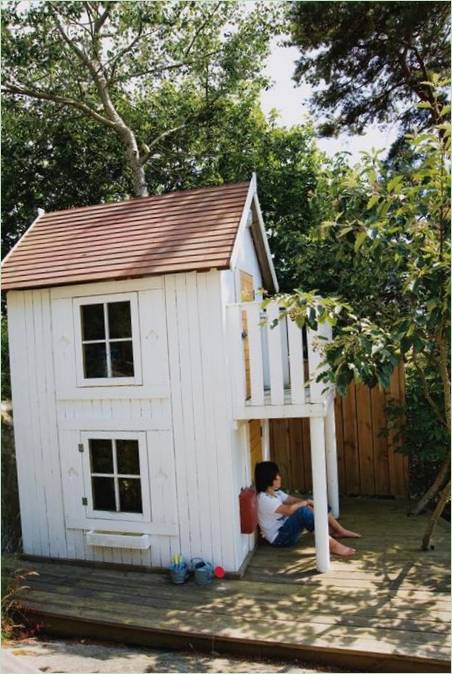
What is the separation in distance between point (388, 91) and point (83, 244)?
8002 mm

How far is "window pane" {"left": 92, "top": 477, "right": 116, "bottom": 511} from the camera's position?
5.96 m

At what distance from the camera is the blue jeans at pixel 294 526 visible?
6.04 meters

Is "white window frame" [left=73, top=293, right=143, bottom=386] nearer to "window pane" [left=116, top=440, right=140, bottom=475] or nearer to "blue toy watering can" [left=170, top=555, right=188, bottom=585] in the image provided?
"window pane" [left=116, top=440, right=140, bottom=475]

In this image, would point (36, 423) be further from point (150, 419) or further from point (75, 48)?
point (75, 48)

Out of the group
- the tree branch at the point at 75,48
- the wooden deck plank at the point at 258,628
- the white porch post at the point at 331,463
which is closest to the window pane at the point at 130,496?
the wooden deck plank at the point at 258,628

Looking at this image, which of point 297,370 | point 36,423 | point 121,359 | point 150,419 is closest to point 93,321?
point 121,359

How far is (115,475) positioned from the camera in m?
5.91

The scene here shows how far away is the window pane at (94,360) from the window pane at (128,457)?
0.82 meters

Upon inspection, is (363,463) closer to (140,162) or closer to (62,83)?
(140,162)

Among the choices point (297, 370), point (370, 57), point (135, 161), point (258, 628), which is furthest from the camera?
point (135, 161)

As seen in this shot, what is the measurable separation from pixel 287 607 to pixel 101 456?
2.59 m

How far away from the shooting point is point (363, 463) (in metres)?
8.13

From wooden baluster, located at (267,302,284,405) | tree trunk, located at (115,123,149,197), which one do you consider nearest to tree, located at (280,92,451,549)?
wooden baluster, located at (267,302,284,405)

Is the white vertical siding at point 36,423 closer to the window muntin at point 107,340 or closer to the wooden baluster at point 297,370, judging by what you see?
the window muntin at point 107,340
